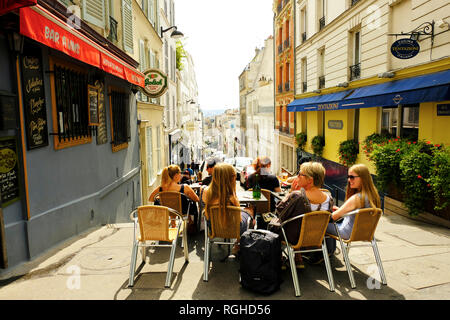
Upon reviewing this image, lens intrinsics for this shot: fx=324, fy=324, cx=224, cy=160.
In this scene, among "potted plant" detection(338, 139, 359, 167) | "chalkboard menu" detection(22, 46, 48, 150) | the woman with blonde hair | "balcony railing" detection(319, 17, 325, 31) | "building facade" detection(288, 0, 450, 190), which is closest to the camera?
the woman with blonde hair

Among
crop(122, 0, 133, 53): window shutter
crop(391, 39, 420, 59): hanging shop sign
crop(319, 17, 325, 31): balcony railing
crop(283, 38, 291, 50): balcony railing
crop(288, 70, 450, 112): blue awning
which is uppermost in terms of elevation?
crop(283, 38, 291, 50): balcony railing

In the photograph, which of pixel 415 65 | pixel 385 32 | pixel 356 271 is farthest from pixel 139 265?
pixel 385 32

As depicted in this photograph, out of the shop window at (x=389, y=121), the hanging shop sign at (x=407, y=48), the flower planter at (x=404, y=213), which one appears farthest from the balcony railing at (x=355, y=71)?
the flower planter at (x=404, y=213)

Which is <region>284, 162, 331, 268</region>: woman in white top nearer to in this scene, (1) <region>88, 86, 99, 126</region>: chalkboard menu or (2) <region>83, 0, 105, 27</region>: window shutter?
(1) <region>88, 86, 99, 126</region>: chalkboard menu

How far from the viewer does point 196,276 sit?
12.9ft

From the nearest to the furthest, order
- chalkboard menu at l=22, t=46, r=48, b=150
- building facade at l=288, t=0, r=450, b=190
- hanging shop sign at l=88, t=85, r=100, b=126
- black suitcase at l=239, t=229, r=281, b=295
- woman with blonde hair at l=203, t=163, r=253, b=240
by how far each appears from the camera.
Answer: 1. black suitcase at l=239, t=229, r=281, b=295
2. woman with blonde hair at l=203, t=163, r=253, b=240
3. chalkboard menu at l=22, t=46, r=48, b=150
4. hanging shop sign at l=88, t=85, r=100, b=126
5. building facade at l=288, t=0, r=450, b=190

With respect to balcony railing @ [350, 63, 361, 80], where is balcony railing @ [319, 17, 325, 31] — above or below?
above

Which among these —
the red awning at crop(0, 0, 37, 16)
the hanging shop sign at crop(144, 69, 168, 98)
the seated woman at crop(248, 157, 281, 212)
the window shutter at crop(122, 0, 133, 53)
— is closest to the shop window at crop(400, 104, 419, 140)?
the seated woman at crop(248, 157, 281, 212)

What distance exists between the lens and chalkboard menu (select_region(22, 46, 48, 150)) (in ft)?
14.4

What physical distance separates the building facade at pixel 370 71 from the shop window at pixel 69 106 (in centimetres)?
714

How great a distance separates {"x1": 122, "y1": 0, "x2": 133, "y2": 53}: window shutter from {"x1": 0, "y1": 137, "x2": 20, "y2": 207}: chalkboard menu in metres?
6.58

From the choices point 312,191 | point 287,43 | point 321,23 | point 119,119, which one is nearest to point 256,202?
point 312,191

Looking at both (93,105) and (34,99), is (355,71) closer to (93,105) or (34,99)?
(93,105)

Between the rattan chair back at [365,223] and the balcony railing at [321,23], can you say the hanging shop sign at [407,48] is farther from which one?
the balcony railing at [321,23]
